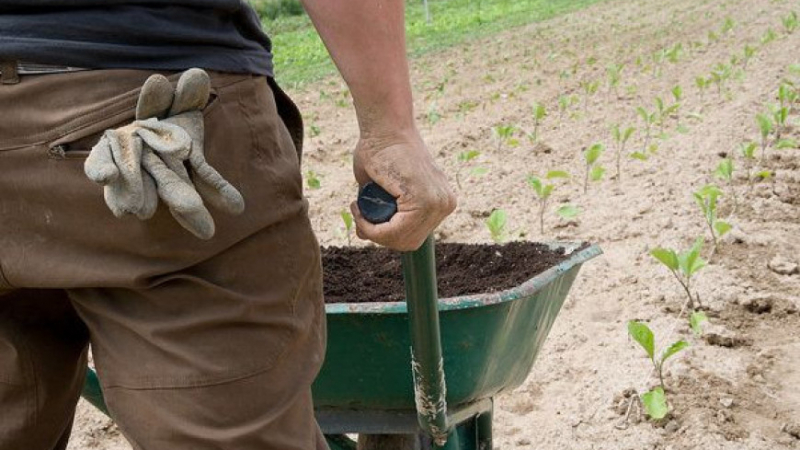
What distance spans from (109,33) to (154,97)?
0.10 metres

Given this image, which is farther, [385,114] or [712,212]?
[712,212]

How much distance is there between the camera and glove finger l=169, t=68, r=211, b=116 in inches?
49.4

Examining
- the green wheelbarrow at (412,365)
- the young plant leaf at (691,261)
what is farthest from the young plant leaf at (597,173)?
the green wheelbarrow at (412,365)

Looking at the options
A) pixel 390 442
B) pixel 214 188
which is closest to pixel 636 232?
pixel 390 442

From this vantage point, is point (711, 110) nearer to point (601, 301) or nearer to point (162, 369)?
point (601, 301)

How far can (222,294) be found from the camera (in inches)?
51.4

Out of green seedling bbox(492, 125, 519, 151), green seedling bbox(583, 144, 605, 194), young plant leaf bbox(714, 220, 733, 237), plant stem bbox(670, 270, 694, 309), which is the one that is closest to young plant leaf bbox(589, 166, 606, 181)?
green seedling bbox(583, 144, 605, 194)

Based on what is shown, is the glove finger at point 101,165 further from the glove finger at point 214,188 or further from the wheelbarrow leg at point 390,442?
the wheelbarrow leg at point 390,442

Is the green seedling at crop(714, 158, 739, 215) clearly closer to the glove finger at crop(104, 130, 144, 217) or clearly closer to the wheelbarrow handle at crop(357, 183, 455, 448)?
the wheelbarrow handle at crop(357, 183, 455, 448)

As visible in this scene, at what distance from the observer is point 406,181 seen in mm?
1400

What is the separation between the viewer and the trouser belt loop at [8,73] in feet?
4.23

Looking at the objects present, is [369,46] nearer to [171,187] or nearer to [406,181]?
[406,181]

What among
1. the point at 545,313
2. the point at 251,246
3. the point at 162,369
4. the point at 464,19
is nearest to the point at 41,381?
the point at 162,369

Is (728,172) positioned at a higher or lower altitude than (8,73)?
lower
